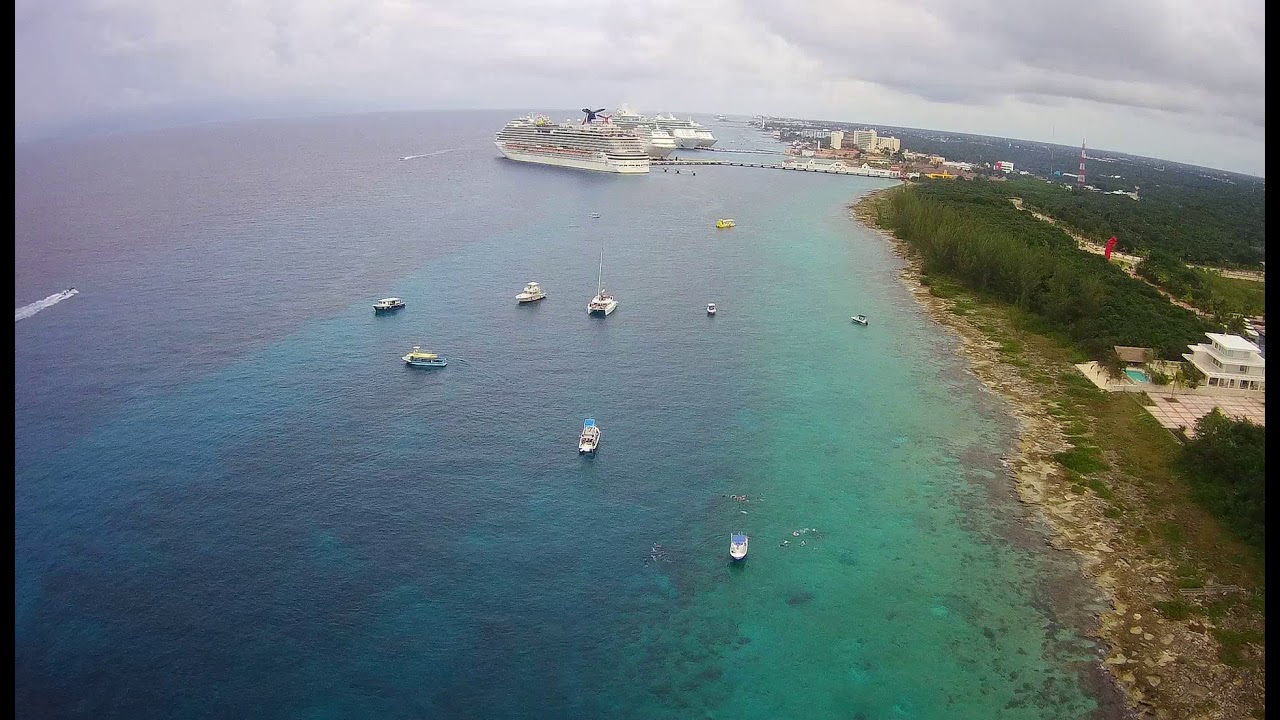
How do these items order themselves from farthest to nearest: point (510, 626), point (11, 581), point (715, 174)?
1. point (715, 174)
2. point (510, 626)
3. point (11, 581)

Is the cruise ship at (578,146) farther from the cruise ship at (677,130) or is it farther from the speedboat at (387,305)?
the speedboat at (387,305)

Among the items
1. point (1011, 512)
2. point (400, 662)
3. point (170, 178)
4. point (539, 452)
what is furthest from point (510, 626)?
point (170, 178)

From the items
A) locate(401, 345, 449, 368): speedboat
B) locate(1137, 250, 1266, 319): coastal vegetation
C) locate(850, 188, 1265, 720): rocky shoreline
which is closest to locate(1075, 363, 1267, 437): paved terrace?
locate(850, 188, 1265, 720): rocky shoreline

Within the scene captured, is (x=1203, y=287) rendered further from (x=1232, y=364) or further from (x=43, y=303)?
(x=43, y=303)

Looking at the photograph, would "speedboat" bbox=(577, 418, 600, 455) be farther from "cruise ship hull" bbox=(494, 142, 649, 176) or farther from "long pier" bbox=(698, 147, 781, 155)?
"long pier" bbox=(698, 147, 781, 155)

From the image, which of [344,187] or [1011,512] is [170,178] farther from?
[1011,512]

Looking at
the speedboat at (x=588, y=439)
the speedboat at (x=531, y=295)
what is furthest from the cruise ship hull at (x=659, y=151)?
the speedboat at (x=588, y=439)
